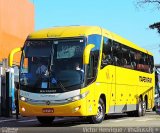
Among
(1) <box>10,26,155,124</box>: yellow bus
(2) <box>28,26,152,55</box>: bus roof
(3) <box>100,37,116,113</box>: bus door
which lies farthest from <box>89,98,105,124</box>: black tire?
(2) <box>28,26,152,55</box>: bus roof

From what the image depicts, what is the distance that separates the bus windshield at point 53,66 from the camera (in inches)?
690

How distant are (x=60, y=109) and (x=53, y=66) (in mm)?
1551

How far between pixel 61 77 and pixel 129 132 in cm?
383

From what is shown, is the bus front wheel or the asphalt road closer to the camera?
the asphalt road

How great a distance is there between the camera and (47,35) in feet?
61.1

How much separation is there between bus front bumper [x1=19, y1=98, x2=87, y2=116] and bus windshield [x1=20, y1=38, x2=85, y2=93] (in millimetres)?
530

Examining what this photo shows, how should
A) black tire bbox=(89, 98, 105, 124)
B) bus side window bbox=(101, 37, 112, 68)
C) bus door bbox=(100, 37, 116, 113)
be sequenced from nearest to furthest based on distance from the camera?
black tire bbox=(89, 98, 105, 124) < bus side window bbox=(101, 37, 112, 68) < bus door bbox=(100, 37, 116, 113)

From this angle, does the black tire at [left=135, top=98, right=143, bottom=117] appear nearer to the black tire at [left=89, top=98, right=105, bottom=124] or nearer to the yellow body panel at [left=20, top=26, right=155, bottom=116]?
the yellow body panel at [left=20, top=26, right=155, bottom=116]

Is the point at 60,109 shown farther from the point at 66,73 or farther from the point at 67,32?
the point at 67,32

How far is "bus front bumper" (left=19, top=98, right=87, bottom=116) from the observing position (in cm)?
1739

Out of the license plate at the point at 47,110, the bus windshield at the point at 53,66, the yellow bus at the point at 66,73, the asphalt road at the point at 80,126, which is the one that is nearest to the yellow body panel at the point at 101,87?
the yellow bus at the point at 66,73

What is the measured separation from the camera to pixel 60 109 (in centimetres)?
1745

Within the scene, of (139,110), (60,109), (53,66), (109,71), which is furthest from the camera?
(139,110)

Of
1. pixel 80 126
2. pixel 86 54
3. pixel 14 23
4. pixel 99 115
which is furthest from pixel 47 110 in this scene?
pixel 14 23
